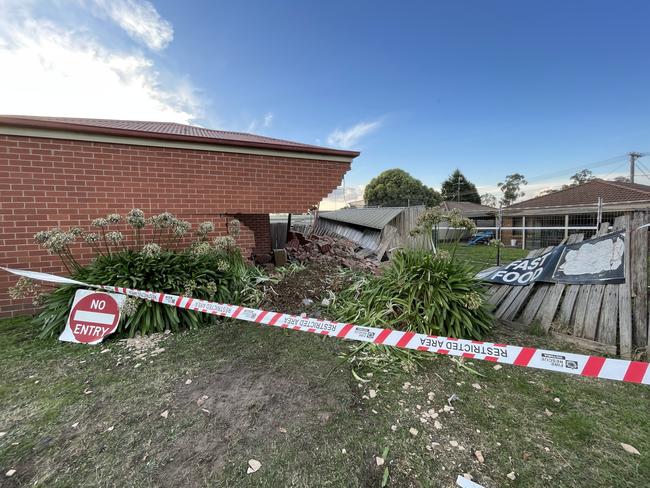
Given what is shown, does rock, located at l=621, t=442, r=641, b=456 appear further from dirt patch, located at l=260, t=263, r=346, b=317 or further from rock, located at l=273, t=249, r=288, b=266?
rock, located at l=273, t=249, r=288, b=266

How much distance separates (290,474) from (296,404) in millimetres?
601

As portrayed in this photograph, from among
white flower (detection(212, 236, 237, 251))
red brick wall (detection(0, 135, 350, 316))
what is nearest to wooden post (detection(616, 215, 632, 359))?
red brick wall (detection(0, 135, 350, 316))

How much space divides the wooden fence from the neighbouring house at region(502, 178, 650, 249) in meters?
12.3

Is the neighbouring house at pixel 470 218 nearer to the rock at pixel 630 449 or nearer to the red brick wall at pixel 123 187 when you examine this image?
the rock at pixel 630 449

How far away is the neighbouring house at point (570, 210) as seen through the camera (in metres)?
15.7

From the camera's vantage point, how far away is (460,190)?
163 feet

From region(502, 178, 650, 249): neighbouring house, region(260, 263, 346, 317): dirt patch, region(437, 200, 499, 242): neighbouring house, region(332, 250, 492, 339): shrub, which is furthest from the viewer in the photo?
region(502, 178, 650, 249): neighbouring house

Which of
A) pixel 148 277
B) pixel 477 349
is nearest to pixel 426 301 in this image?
pixel 477 349

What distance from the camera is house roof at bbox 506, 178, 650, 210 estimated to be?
17797 mm

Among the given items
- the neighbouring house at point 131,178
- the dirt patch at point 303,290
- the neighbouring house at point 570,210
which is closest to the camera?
the neighbouring house at point 131,178

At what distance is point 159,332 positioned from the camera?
139 inches

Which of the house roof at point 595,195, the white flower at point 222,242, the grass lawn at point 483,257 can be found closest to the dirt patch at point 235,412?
the white flower at point 222,242

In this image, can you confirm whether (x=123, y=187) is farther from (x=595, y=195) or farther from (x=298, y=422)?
(x=595, y=195)

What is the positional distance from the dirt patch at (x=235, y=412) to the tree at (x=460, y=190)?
52841 millimetres
